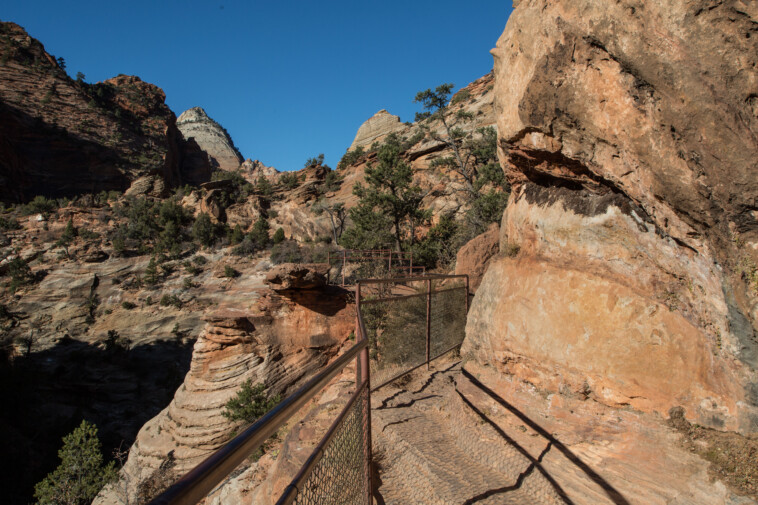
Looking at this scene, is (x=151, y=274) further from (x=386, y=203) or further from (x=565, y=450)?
(x=565, y=450)

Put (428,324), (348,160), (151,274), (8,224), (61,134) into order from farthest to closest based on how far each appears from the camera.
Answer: (348,160)
(61,134)
(8,224)
(151,274)
(428,324)

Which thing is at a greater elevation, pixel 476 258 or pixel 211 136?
pixel 211 136

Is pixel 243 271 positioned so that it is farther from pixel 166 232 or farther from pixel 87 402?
pixel 87 402

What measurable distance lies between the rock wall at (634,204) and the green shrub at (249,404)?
926 centimetres

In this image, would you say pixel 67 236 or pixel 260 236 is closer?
pixel 67 236

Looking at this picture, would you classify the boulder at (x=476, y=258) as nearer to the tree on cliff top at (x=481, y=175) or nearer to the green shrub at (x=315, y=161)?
the tree on cliff top at (x=481, y=175)

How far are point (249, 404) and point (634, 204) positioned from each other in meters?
11.5

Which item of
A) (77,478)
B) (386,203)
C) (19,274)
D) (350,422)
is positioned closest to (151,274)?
(19,274)

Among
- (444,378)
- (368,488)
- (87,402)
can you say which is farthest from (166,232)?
(368,488)

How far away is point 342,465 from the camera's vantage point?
2027mm

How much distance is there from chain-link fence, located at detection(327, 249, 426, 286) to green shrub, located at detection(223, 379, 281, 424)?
173 inches

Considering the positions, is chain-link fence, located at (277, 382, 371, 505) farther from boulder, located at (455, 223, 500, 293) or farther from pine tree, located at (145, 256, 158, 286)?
pine tree, located at (145, 256, 158, 286)

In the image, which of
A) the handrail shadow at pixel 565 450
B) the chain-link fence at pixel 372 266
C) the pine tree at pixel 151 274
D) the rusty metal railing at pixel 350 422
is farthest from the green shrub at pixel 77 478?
the pine tree at pixel 151 274

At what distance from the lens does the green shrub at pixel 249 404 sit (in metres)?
11.4
